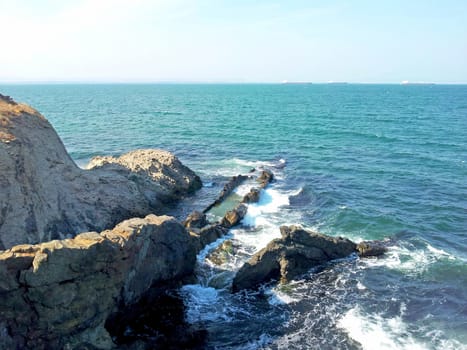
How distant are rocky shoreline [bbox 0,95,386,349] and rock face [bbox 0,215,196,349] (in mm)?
41

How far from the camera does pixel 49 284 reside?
55.2 ft

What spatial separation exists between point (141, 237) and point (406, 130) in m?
74.5

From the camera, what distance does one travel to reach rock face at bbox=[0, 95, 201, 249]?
Answer: 25844 millimetres

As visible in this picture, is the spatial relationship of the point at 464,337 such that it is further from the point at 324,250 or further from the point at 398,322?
the point at 324,250

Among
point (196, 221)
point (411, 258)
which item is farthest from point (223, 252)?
point (411, 258)

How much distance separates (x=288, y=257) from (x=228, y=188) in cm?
1873

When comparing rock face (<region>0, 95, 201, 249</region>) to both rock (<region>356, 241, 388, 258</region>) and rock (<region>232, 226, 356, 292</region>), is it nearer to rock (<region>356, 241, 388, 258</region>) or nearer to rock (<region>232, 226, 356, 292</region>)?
rock (<region>232, 226, 356, 292</region>)

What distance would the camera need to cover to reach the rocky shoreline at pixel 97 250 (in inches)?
661

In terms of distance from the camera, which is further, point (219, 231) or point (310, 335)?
point (219, 231)

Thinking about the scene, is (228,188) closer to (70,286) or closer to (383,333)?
(383,333)

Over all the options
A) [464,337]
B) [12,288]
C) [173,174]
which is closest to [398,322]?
[464,337]

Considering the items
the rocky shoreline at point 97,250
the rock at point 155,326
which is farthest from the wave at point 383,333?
the rock at point 155,326

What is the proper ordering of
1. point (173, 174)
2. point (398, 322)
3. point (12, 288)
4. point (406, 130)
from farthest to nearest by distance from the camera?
1. point (406, 130)
2. point (173, 174)
3. point (398, 322)
4. point (12, 288)

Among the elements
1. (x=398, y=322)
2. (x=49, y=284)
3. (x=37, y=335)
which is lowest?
(x=398, y=322)
